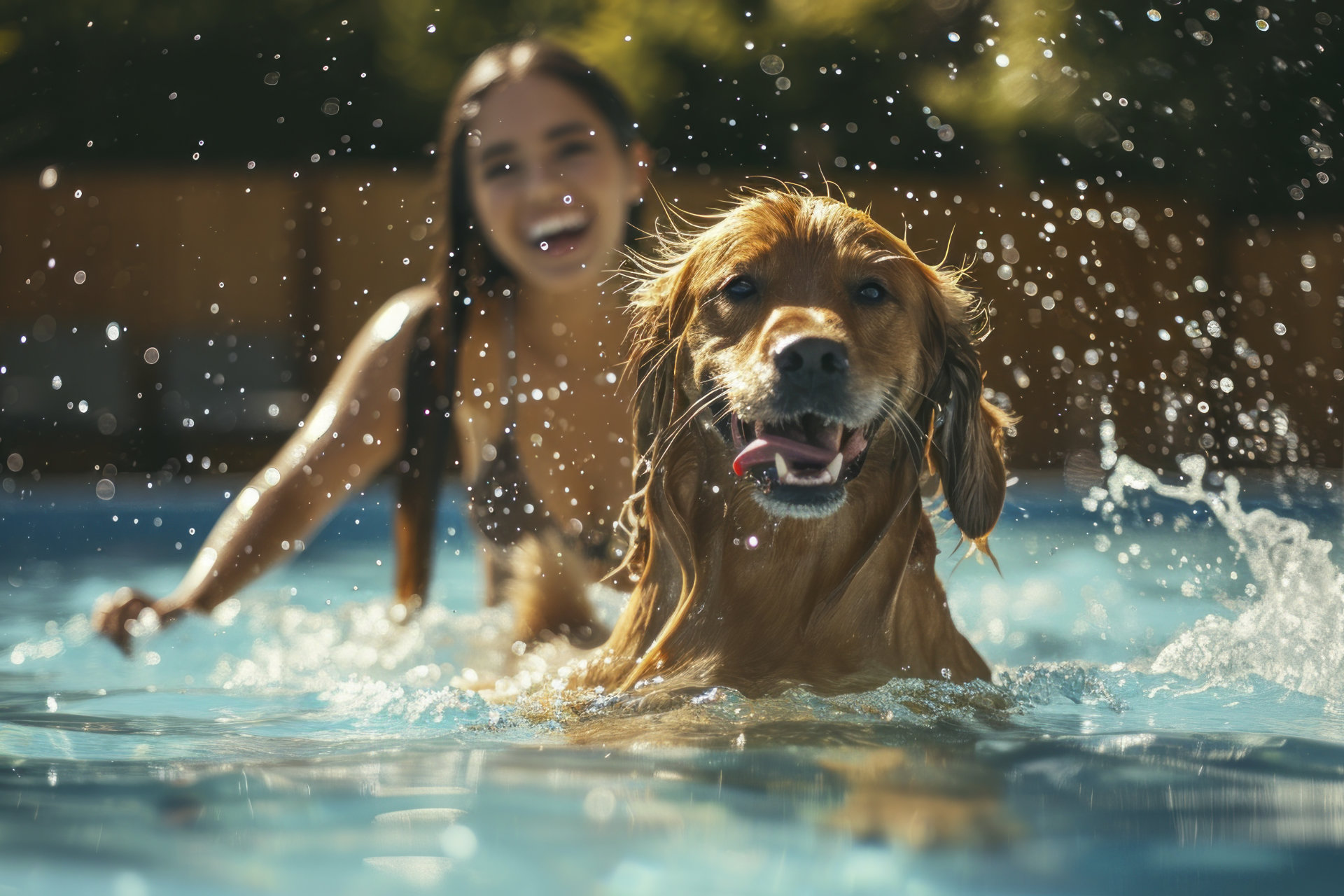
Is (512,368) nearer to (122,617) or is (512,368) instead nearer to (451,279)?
(451,279)

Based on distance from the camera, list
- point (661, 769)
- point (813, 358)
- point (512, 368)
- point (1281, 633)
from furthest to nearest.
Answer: point (512, 368)
point (1281, 633)
point (813, 358)
point (661, 769)

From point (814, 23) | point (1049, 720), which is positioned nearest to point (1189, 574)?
point (1049, 720)

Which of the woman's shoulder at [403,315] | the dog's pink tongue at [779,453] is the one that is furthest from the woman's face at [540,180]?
the dog's pink tongue at [779,453]

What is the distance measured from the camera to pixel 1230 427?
10.5 metres

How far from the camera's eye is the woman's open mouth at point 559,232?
4141 millimetres

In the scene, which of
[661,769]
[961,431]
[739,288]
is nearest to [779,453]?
[739,288]

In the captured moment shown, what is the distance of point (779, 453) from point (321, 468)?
187 centimetres

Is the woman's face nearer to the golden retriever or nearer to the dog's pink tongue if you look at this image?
the golden retriever

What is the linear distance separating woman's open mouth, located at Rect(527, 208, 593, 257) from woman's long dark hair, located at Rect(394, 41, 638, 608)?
0.17 m

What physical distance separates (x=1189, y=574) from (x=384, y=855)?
17.9 ft

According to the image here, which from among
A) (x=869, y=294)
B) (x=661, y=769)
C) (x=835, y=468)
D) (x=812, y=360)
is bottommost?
(x=661, y=769)

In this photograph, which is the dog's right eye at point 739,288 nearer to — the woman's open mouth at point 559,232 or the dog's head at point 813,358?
the dog's head at point 813,358

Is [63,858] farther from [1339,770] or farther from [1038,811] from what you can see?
[1339,770]

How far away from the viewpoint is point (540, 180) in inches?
165
